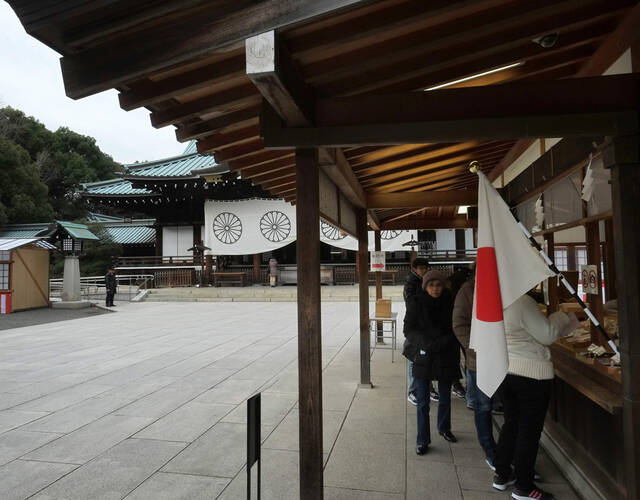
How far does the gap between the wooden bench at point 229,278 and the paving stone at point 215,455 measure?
17.7 m

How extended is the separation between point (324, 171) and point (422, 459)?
260 centimetres

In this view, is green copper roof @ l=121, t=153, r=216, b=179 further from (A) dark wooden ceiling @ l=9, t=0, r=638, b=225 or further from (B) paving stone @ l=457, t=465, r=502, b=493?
(B) paving stone @ l=457, t=465, r=502, b=493

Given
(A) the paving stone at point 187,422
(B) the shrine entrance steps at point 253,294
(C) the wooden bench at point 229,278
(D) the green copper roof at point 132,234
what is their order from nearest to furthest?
(A) the paving stone at point 187,422 < (B) the shrine entrance steps at point 253,294 < (C) the wooden bench at point 229,278 < (D) the green copper roof at point 132,234

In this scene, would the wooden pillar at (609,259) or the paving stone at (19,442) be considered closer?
the wooden pillar at (609,259)

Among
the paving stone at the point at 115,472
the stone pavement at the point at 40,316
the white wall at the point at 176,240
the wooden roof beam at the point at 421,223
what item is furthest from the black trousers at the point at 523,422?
the white wall at the point at 176,240

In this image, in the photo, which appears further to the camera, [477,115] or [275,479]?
[275,479]

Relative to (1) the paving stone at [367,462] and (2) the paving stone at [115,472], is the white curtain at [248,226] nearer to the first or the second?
(1) the paving stone at [367,462]

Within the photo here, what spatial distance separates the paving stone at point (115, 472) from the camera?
3.00 meters

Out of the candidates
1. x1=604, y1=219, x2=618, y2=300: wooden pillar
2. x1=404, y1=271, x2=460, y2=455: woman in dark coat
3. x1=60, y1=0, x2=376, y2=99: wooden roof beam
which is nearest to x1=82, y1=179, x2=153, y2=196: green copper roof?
x1=404, y1=271, x2=460, y2=455: woman in dark coat

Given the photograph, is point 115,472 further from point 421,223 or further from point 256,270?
point 256,270

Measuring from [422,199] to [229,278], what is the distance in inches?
670

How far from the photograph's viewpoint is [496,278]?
100 inches

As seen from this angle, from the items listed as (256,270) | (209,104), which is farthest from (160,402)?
(256,270)

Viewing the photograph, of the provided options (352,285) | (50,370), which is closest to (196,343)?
(50,370)
